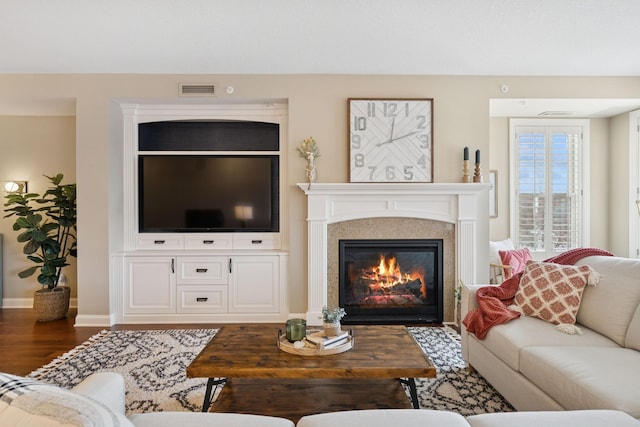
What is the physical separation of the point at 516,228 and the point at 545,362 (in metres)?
3.49

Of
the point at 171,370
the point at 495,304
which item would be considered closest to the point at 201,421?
the point at 171,370

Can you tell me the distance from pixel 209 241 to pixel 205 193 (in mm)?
557

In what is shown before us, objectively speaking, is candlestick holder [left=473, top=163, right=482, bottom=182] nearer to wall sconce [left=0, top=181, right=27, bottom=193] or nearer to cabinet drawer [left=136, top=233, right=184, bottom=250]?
cabinet drawer [left=136, top=233, right=184, bottom=250]

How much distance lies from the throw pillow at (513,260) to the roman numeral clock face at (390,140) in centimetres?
140

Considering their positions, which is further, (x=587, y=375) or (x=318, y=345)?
(x=318, y=345)

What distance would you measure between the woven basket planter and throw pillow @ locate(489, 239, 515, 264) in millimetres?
5070

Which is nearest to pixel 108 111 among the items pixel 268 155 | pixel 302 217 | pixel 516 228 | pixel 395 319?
pixel 268 155

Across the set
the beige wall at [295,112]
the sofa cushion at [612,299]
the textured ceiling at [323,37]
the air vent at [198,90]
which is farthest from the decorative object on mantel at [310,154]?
the sofa cushion at [612,299]

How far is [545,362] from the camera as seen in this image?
189 centimetres

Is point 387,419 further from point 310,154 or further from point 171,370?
point 310,154

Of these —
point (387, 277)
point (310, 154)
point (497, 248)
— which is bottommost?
point (387, 277)

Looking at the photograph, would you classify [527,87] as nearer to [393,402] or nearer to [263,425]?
[393,402]

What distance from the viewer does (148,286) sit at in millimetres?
4137

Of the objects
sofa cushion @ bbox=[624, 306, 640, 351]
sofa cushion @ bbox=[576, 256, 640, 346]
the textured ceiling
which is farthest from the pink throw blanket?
the textured ceiling
